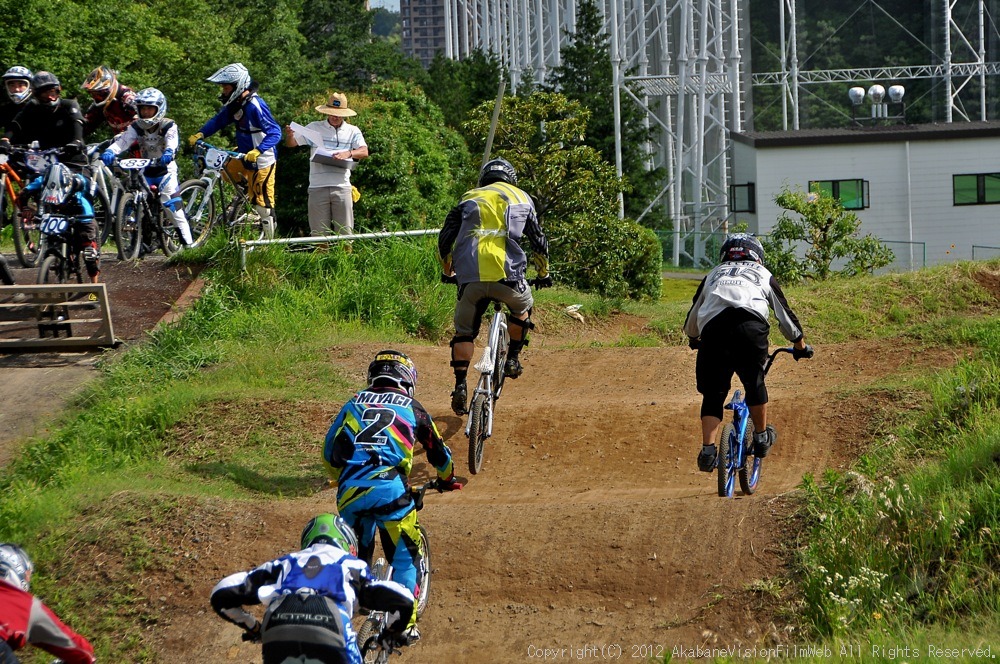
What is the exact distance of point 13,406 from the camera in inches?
407

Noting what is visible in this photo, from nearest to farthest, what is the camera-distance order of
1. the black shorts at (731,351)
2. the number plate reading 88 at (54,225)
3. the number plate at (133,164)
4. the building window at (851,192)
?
the black shorts at (731,351) < the number plate reading 88 at (54,225) < the number plate at (133,164) < the building window at (851,192)

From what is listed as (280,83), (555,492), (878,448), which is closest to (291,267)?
(555,492)

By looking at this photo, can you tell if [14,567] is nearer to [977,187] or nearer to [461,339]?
[461,339]

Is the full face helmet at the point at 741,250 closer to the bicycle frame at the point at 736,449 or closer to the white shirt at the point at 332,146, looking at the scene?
the bicycle frame at the point at 736,449

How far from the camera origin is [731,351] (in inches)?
303

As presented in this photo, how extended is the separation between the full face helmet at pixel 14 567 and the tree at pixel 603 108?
33.9 m

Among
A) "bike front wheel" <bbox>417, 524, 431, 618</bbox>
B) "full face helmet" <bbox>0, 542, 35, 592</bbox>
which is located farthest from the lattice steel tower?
"full face helmet" <bbox>0, 542, 35, 592</bbox>

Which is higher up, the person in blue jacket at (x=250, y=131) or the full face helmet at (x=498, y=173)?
the person in blue jacket at (x=250, y=131)

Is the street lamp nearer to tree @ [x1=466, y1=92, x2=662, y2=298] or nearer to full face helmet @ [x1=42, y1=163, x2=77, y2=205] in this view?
tree @ [x1=466, y1=92, x2=662, y2=298]

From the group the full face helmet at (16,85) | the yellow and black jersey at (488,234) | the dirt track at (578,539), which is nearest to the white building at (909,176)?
the dirt track at (578,539)

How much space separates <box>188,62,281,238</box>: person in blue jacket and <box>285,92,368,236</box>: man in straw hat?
0.67m

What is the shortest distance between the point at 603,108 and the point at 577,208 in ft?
66.6

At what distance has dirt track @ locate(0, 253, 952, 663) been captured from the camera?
6336 mm

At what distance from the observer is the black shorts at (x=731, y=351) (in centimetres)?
764
